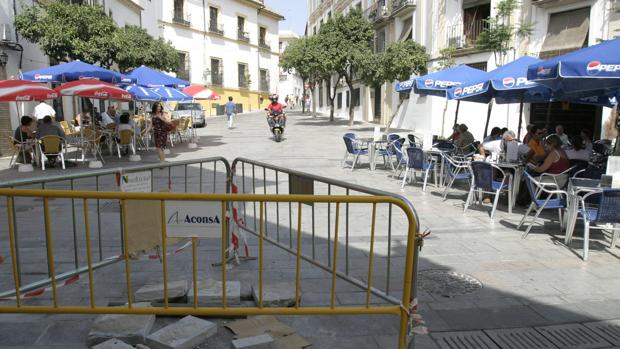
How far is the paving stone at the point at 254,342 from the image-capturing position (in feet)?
10.1

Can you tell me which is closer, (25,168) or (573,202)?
(573,202)

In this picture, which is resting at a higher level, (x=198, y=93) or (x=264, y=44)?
(x=264, y=44)

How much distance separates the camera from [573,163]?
716cm

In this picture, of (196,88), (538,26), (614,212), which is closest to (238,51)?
(196,88)

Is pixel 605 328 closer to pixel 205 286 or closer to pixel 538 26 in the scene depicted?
pixel 205 286

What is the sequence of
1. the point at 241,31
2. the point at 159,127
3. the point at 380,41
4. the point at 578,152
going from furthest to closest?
the point at 241,31 < the point at 380,41 < the point at 159,127 < the point at 578,152

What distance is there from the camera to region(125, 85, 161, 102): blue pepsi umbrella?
1337cm

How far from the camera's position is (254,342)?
3.11m

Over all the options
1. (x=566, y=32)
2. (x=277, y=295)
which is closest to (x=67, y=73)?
(x=277, y=295)

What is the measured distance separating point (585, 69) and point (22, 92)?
10.4 meters

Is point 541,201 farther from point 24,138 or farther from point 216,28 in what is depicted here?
point 216,28

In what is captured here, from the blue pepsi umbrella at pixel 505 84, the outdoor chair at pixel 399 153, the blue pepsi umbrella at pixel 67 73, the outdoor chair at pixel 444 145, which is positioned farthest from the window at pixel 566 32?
the blue pepsi umbrella at pixel 67 73

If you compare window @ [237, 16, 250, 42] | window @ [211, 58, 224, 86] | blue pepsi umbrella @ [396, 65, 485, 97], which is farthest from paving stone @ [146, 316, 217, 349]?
window @ [237, 16, 250, 42]

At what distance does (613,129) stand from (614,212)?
1098 centimetres
